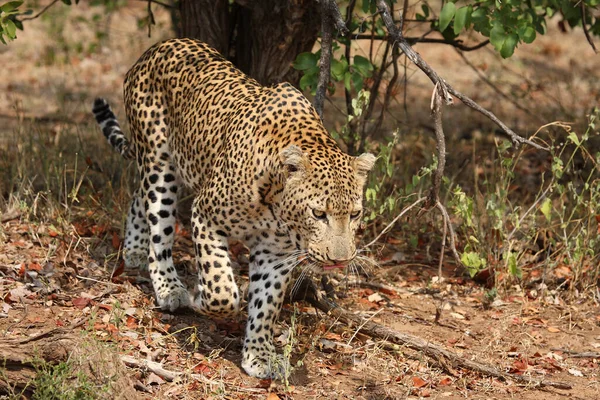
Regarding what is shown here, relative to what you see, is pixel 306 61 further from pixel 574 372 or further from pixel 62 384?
pixel 62 384

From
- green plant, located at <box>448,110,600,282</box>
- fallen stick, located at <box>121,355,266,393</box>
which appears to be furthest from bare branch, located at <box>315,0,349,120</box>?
fallen stick, located at <box>121,355,266,393</box>

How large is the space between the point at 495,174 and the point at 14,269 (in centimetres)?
397

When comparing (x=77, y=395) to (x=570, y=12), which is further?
(x=570, y=12)

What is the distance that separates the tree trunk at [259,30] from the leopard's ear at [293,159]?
2442 mm

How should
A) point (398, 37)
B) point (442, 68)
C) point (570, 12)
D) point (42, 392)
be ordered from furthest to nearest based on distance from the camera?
point (442, 68) < point (570, 12) < point (398, 37) < point (42, 392)

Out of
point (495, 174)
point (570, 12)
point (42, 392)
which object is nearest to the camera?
point (42, 392)

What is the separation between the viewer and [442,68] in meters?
15.1

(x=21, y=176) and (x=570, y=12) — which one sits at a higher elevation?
(x=570, y=12)

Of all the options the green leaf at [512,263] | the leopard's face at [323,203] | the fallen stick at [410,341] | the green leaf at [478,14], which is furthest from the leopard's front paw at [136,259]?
the green leaf at [478,14]

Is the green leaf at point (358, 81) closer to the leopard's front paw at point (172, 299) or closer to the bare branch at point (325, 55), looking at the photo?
the bare branch at point (325, 55)

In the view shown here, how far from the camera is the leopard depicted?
18.0ft

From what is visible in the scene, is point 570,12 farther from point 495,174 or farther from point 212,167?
point 212,167

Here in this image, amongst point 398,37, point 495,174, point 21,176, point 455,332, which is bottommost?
point 455,332

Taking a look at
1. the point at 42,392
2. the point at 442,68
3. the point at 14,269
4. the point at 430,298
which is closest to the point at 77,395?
the point at 42,392
